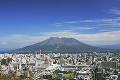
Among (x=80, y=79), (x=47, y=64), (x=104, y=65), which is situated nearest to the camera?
(x=80, y=79)

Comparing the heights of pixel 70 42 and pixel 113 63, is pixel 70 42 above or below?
above

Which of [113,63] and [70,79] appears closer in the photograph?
[70,79]

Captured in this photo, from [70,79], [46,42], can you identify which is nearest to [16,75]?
[70,79]

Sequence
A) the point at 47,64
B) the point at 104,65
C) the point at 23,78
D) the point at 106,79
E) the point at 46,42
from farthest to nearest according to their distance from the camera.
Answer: the point at 46,42 → the point at 47,64 → the point at 104,65 → the point at 23,78 → the point at 106,79

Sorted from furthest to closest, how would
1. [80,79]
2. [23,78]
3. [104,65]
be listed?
[104,65], [23,78], [80,79]

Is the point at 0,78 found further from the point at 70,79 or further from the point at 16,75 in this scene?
the point at 70,79

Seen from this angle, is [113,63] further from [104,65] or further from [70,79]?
[70,79]

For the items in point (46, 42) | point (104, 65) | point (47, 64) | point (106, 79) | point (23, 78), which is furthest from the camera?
point (46, 42)

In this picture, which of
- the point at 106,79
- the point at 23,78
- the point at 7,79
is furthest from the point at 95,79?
the point at 7,79

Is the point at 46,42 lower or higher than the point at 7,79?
higher

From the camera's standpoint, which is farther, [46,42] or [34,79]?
[46,42]
